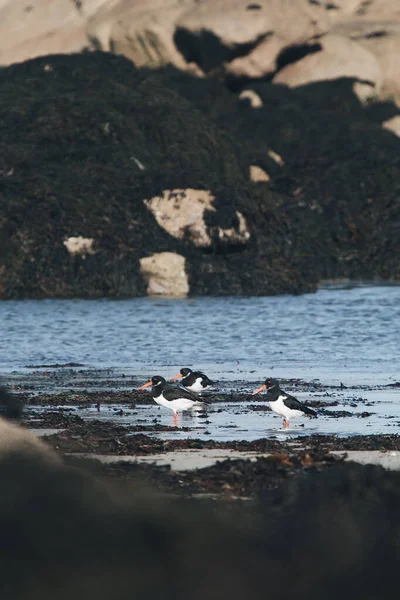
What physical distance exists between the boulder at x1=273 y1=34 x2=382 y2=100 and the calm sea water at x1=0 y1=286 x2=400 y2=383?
64.8 meters

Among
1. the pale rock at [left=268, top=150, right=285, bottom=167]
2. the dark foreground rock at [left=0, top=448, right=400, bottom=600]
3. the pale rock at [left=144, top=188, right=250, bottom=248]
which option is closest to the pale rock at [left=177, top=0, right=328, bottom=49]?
the pale rock at [left=268, top=150, right=285, bottom=167]

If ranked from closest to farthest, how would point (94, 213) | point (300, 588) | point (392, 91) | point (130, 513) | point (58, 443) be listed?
point (300, 588), point (130, 513), point (58, 443), point (94, 213), point (392, 91)

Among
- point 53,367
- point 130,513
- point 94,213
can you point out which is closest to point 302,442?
point 130,513

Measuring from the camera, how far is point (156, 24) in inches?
4058

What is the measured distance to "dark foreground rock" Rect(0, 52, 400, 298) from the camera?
4694cm

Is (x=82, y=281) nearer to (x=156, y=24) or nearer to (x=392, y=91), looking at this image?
(x=156, y=24)

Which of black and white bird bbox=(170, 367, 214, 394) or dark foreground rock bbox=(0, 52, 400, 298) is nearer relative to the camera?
black and white bird bbox=(170, 367, 214, 394)

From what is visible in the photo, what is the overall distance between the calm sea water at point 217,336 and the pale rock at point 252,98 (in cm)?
5824

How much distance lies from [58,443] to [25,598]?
6497 mm

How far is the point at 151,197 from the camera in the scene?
51.6 m

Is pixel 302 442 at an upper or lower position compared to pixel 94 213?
lower

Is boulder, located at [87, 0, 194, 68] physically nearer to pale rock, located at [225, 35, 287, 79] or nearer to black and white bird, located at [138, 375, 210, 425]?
pale rock, located at [225, 35, 287, 79]

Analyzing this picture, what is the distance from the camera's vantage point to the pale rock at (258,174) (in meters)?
75.2

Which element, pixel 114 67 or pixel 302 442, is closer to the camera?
pixel 302 442
